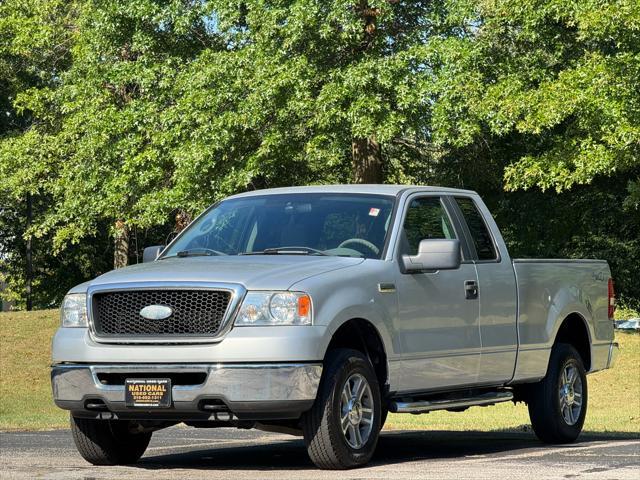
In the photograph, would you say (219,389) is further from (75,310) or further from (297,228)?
(297,228)

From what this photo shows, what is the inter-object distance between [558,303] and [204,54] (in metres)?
21.1

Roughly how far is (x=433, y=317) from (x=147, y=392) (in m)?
2.40

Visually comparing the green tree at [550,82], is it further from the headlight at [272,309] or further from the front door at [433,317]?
the headlight at [272,309]

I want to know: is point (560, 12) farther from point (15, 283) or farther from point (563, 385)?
point (15, 283)

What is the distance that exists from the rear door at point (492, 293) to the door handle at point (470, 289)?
0.07 metres

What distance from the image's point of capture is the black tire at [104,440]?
1005 cm

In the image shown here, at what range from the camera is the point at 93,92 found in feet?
117

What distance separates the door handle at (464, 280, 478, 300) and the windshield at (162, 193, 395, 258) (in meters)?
0.90

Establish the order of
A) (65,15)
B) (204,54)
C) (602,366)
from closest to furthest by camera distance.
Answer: (602,366) → (204,54) → (65,15)

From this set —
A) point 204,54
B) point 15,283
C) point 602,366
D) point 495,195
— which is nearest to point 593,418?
point 602,366

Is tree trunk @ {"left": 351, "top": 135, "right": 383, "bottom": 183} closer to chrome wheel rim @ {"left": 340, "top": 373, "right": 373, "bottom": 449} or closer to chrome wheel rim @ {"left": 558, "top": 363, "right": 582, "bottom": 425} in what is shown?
chrome wheel rim @ {"left": 558, "top": 363, "right": 582, "bottom": 425}

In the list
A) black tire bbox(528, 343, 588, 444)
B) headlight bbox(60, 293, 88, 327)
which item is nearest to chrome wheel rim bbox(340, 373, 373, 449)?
headlight bbox(60, 293, 88, 327)

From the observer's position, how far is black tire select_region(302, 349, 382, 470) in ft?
29.9

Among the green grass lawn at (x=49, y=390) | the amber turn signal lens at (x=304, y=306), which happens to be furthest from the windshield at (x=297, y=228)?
the green grass lawn at (x=49, y=390)
